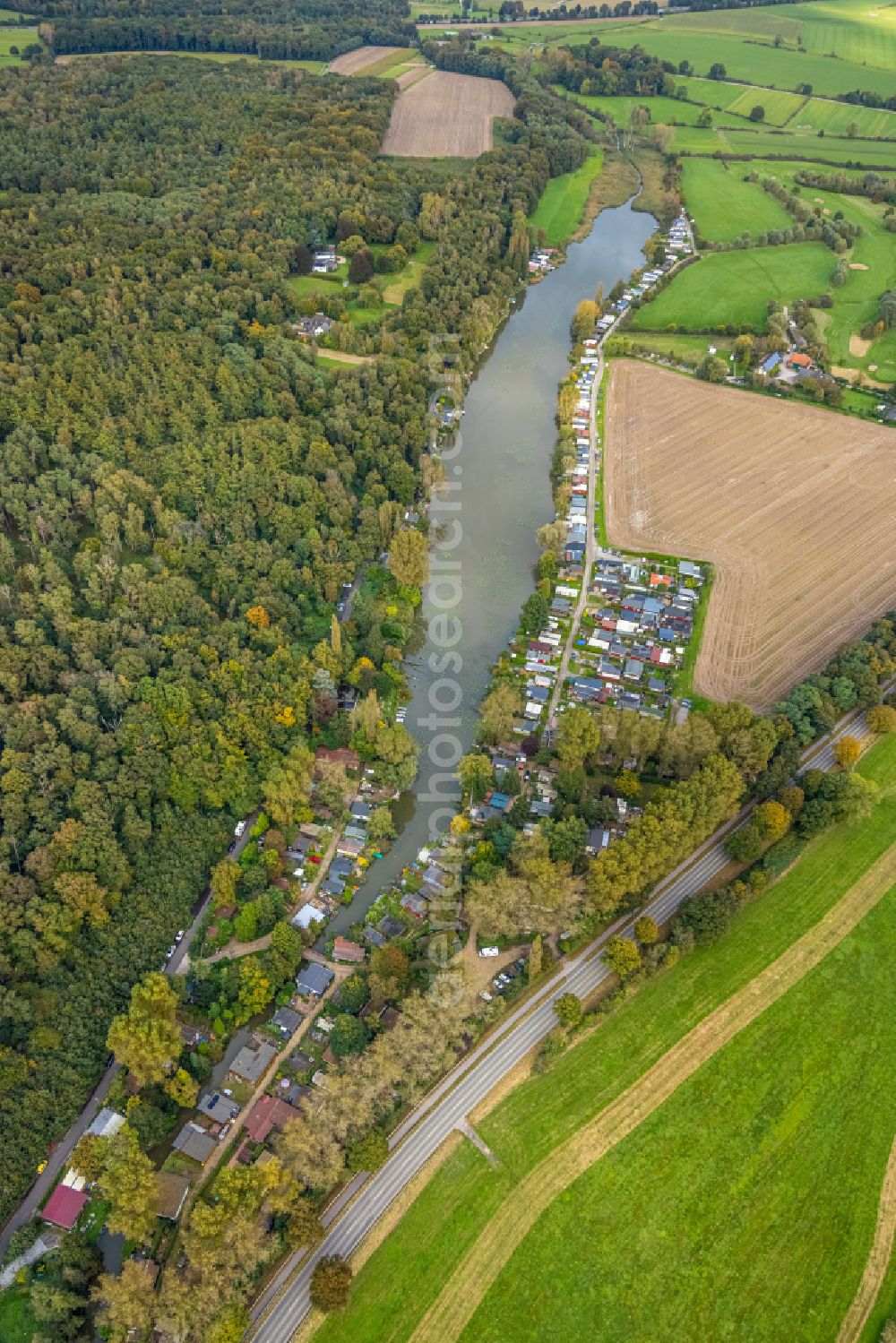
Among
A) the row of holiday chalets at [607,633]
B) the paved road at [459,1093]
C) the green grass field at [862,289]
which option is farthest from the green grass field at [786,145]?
the paved road at [459,1093]

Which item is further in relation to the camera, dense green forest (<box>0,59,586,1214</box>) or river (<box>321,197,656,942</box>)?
river (<box>321,197,656,942</box>)

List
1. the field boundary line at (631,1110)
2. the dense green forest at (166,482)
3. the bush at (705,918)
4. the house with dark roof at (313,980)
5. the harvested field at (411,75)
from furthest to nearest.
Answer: the harvested field at (411,75), the dense green forest at (166,482), the bush at (705,918), the house with dark roof at (313,980), the field boundary line at (631,1110)

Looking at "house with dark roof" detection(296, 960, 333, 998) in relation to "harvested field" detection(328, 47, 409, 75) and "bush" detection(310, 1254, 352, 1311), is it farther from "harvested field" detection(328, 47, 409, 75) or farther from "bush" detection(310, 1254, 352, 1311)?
"harvested field" detection(328, 47, 409, 75)

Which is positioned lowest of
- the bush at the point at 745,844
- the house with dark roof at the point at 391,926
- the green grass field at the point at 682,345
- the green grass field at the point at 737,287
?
the house with dark roof at the point at 391,926

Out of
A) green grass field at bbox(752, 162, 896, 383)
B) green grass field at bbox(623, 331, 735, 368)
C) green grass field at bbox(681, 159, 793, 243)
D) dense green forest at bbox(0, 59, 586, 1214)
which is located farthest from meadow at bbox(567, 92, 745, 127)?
green grass field at bbox(623, 331, 735, 368)

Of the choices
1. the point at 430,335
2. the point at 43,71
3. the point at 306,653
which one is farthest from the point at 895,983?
the point at 43,71

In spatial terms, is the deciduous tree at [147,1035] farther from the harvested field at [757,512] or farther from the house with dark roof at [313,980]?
the harvested field at [757,512]

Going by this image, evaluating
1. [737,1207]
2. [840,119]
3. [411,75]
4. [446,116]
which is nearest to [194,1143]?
Answer: [737,1207]
